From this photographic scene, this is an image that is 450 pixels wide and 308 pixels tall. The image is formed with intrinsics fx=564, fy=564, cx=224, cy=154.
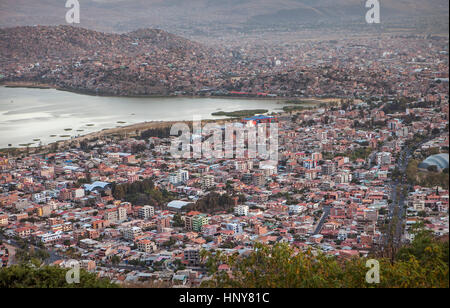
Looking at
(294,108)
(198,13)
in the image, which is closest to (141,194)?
(294,108)

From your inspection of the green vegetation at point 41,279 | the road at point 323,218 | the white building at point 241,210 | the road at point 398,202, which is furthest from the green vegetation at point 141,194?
the green vegetation at point 41,279

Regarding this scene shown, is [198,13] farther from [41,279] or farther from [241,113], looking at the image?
[41,279]

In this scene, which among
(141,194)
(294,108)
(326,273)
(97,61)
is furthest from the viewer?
(97,61)

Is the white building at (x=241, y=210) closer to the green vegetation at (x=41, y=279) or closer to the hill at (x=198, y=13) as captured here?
the green vegetation at (x=41, y=279)

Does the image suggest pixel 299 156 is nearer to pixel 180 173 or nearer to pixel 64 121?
pixel 180 173

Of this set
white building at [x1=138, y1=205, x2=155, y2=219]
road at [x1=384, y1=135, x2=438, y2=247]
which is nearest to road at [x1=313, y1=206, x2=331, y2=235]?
road at [x1=384, y1=135, x2=438, y2=247]

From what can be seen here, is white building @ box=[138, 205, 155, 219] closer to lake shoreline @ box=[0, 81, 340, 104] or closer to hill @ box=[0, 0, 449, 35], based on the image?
hill @ box=[0, 0, 449, 35]

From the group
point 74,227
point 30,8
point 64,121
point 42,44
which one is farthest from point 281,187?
point 42,44
